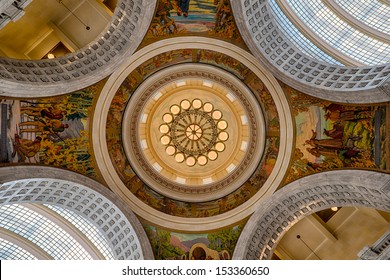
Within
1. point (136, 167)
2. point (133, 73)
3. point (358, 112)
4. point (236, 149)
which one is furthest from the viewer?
point (236, 149)

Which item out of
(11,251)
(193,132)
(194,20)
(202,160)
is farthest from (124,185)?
(11,251)

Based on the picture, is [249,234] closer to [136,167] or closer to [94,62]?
[136,167]

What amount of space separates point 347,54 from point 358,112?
4850 millimetres

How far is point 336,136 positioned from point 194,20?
8.24 meters

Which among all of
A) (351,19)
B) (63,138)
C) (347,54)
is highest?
(351,19)

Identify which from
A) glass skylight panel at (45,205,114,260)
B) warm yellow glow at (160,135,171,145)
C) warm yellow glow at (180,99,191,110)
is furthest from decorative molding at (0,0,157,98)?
glass skylight panel at (45,205,114,260)

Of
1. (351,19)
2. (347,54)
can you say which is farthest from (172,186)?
(351,19)

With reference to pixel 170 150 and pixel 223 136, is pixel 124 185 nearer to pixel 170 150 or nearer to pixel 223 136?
pixel 170 150

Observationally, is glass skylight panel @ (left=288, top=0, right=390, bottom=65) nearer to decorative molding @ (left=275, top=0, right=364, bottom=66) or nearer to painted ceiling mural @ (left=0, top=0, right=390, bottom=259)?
decorative molding @ (left=275, top=0, right=364, bottom=66)

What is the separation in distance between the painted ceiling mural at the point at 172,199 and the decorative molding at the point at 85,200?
564mm

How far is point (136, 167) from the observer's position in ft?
70.7

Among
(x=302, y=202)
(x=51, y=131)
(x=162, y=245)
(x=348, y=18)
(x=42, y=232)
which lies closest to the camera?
(x=51, y=131)

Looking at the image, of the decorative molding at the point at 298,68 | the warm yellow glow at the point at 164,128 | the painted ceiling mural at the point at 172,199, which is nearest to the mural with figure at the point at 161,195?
the painted ceiling mural at the point at 172,199

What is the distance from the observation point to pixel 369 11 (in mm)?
23969
